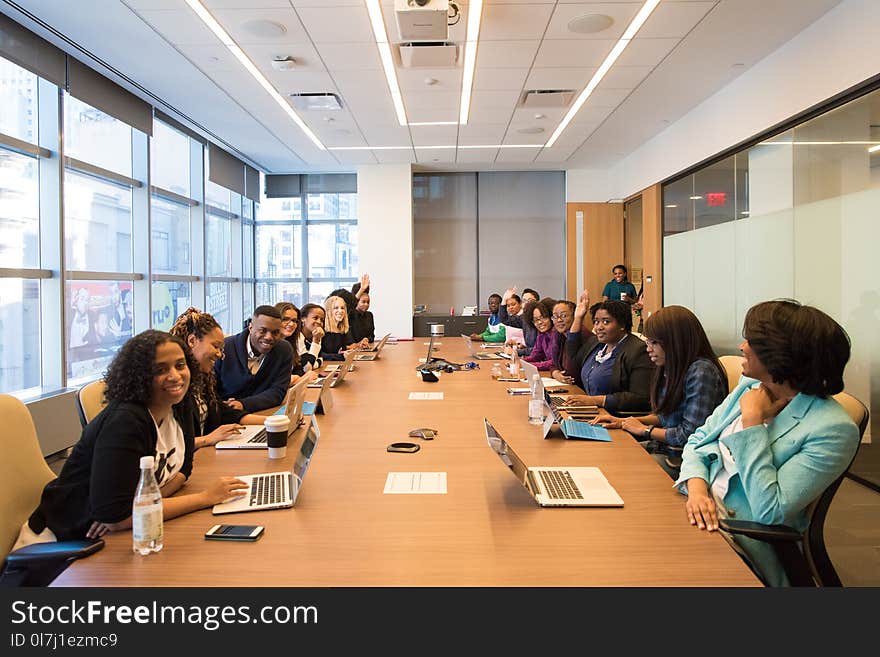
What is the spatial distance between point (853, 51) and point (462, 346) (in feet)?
14.8

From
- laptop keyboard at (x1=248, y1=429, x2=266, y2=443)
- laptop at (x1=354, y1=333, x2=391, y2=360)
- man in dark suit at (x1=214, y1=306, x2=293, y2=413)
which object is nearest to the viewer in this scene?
laptop keyboard at (x1=248, y1=429, x2=266, y2=443)

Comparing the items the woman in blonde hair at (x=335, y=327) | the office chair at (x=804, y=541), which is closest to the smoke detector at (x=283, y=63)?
the woman in blonde hair at (x=335, y=327)

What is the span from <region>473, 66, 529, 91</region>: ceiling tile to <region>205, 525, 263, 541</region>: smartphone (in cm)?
499

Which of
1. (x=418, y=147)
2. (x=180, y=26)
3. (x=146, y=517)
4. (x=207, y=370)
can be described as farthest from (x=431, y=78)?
(x=146, y=517)

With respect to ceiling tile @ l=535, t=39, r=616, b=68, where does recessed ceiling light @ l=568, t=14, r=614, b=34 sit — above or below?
below

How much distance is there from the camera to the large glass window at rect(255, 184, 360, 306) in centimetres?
1123

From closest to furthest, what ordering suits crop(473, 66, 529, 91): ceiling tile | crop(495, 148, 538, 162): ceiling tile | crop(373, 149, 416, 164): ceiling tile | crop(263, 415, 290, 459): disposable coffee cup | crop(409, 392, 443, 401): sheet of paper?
crop(263, 415, 290, 459): disposable coffee cup, crop(409, 392, 443, 401): sheet of paper, crop(473, 66, 529, 91): ceiling tile, crop(495, 148, 538, 162): ceiling tile, crop(373, 149, 416, 164): ceiling tile

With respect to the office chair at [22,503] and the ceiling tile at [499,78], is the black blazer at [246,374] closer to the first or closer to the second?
the office chair at [22,503]

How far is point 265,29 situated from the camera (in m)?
4.73

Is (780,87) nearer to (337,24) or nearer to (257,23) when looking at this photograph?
(337,24)

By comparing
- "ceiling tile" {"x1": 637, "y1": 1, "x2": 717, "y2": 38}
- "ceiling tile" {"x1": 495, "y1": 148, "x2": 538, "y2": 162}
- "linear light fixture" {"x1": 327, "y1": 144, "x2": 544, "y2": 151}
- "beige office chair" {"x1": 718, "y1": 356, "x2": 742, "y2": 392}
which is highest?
"ceiling tile" {"x1": 495, "y1": 148, "x2": 538, "y2": 162}

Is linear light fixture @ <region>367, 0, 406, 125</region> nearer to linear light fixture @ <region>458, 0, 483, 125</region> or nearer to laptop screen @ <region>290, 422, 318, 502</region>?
linear light fixture @ <region>458, 0, 483, 125</region>

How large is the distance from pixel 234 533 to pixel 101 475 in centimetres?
39

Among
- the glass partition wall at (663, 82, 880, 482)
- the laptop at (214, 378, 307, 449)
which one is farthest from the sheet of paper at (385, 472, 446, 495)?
the glass partition wall at (663, 82, 880, 482)
